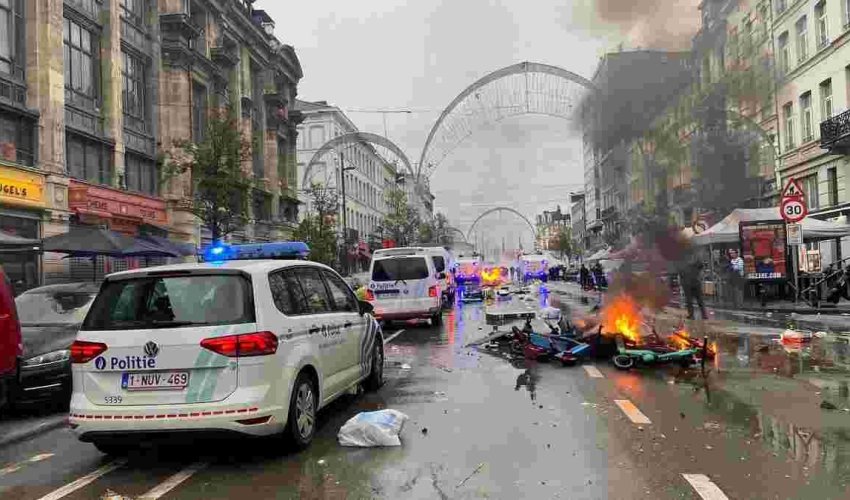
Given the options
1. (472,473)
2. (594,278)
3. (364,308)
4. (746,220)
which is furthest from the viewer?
(594,278)

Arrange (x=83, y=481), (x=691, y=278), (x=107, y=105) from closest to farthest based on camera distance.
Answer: (x=83, y=481)
(x=691, y=278)
(x=107, y=105)

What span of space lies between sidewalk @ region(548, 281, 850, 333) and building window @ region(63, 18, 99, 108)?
2110 centimetres

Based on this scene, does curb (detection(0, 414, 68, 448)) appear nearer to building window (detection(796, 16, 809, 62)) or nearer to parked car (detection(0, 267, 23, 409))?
parked car (detection(0, 267, 23, 409))

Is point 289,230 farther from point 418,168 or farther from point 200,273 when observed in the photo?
point 200,273

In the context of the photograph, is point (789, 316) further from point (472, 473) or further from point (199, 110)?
point (199, 110)

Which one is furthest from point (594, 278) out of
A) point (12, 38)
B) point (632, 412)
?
point (632, 412)

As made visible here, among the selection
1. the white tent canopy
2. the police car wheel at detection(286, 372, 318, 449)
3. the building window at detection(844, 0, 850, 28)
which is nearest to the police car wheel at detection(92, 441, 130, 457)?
the police car wheel at detection(286, 372, 318, 449)

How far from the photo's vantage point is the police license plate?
5191mm

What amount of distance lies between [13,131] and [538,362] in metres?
17.1

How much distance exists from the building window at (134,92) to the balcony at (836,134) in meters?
27.6

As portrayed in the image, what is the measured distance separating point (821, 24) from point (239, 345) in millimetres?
31028

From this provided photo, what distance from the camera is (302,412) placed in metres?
5.83

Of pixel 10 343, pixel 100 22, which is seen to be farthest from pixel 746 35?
pixel 100 22

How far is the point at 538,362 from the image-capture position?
34.1 ft
